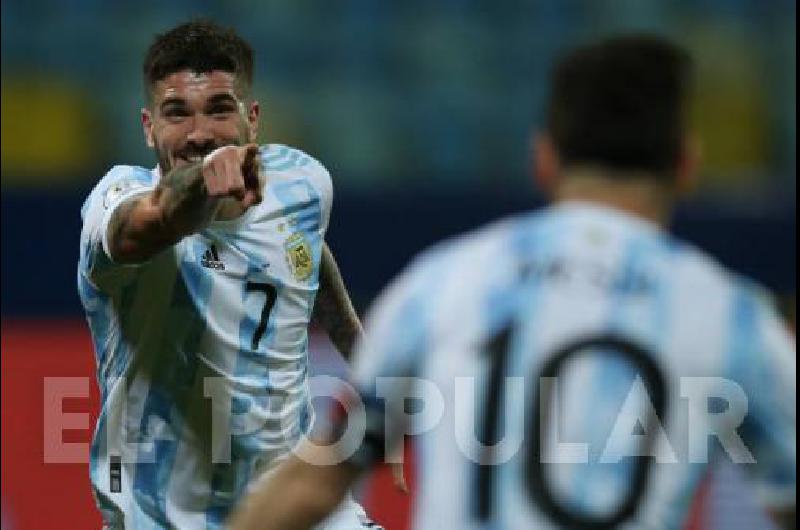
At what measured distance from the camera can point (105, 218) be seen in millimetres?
4023

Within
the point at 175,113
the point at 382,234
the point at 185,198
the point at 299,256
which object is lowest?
the point at 382,234

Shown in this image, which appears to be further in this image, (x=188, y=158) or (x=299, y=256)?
(x=299, y=256)

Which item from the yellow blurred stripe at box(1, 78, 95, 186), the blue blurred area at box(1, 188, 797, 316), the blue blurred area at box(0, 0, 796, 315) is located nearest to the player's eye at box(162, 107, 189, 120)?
the blue blurred area at box(1, 188, 797, 316)

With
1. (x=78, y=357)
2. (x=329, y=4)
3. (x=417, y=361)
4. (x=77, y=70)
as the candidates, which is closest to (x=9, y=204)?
(x=78, y=357)

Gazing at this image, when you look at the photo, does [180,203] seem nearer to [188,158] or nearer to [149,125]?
[188,158]

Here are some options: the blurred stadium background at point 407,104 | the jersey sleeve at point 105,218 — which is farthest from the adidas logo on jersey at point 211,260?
the blurred stadium background at point 407,104

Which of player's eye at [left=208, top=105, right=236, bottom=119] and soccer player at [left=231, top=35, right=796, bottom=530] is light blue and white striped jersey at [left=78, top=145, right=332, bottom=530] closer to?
player's eye at [left=208, top=105, right=236, bottom=119]

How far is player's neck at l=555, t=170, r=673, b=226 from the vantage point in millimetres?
2463

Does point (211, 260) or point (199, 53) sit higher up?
point (199, 53)

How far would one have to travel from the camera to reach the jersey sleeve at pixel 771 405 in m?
2.46

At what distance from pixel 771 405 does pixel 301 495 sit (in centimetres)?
65

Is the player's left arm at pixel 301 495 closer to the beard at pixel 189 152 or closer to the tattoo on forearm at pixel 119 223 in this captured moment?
the tattoo on forearm at pixel 119 223

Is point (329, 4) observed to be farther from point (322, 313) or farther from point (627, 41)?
point (627, 41)

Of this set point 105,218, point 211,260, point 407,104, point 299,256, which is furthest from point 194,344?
point 407,104
